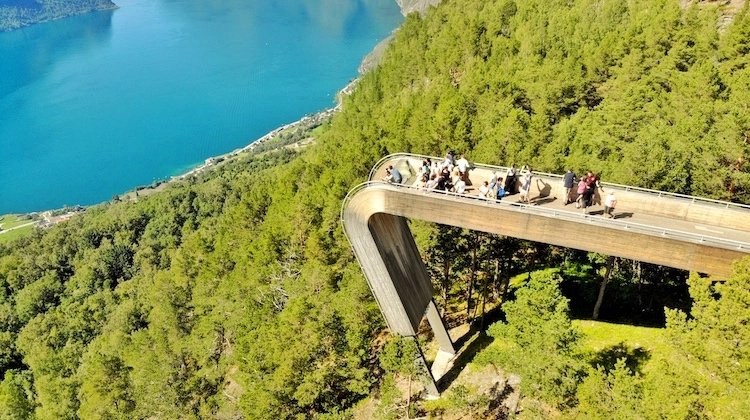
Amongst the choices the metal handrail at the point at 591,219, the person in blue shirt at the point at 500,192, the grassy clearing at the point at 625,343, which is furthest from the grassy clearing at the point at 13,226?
the grassy clearing at the point at 625,343

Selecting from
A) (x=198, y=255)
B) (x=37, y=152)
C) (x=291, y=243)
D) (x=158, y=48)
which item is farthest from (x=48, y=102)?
(x=291, y=243)

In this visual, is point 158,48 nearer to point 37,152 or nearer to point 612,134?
point 37,152

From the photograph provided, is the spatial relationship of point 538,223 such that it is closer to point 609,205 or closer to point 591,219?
point 591,219

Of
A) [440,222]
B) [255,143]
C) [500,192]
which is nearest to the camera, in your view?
[500,192]

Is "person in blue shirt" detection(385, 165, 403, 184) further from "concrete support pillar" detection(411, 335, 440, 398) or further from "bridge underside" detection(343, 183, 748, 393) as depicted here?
"concrete support pillar" detection(411, 335, 440, 398)

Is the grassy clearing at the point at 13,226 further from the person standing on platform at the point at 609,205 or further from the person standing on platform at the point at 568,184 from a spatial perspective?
the person standing on platform at the point at 609,205

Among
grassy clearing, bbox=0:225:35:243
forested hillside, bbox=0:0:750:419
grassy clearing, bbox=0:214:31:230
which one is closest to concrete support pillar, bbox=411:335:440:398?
forested hillside, bbox=0:0:750:419

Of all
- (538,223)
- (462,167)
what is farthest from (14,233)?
(538,223)
